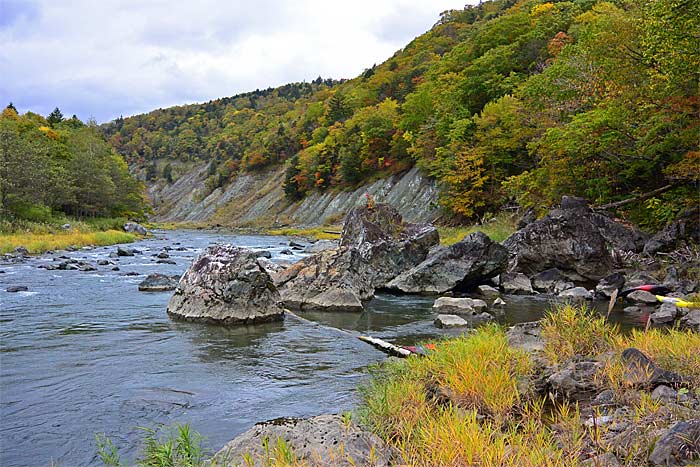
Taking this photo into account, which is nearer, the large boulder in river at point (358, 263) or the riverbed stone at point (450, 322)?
the riverbed stone at point (450, 322)

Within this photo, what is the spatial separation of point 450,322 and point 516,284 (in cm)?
687

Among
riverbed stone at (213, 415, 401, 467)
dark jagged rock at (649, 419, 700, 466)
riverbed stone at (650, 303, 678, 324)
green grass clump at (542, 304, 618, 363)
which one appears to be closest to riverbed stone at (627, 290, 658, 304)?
riverbed stone at (650, 303, 678, 324)

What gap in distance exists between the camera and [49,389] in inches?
310

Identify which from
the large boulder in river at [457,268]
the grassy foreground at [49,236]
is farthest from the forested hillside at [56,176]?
the large boulder in river at [457,268]

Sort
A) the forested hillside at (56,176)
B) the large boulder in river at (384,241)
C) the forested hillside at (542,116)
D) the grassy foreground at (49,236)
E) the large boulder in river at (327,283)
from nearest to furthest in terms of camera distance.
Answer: the large boulder in river at (327,283), the forested hillside at (542,116), the large boulder in river at (384,241), the grassy foreground at (49,236), the forested hillside at (56,176)

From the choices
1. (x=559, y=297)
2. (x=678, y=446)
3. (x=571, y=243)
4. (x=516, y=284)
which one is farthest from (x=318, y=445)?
(x=571, y=243)

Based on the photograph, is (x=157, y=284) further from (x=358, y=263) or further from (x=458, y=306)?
(x=458, y=306)

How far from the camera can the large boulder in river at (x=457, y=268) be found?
18.3 meters

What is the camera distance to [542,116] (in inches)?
1185

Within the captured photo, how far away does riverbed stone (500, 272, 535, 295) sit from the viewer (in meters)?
18.1

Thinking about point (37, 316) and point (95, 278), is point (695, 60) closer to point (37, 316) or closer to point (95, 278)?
point (37, 316)

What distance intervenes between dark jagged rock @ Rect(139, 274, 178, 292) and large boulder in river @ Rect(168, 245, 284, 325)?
4.55m

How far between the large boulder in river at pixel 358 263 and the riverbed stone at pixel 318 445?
9816mm

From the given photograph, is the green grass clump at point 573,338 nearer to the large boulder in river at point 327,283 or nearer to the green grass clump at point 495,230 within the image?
the large boulder in river at point 327,283
